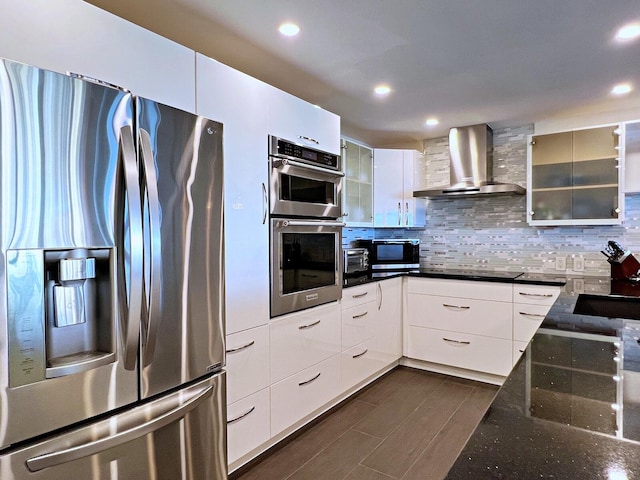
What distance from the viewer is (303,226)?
7.33ft

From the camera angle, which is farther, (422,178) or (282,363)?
(422,178)

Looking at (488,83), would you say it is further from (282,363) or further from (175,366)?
(175,366)

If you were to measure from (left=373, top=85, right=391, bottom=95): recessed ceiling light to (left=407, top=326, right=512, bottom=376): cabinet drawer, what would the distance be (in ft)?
6.74

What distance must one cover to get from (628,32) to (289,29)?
1.73 m

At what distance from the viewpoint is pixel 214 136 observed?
1552mm

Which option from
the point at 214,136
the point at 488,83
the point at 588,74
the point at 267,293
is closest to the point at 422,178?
the point at 488,83

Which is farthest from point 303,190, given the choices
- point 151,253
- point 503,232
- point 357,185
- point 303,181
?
point 503,232

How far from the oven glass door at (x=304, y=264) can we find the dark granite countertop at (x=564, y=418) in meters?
1.27

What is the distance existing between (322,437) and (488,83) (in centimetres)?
257

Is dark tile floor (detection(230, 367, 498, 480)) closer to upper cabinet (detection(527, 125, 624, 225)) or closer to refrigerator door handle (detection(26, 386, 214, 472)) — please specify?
refrigerator door handle (detection(26, 386, 214, 472))

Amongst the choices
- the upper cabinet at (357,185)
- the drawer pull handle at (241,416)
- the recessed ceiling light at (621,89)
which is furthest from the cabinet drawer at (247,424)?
the recessed ceiling light at (621,89)

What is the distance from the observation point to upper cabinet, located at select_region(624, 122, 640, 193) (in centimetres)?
301

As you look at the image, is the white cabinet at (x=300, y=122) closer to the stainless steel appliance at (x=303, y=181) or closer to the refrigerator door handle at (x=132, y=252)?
the stainless steel appliance at (x=303, y=181)

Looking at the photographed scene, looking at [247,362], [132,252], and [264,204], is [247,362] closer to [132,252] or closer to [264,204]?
[264,204]
